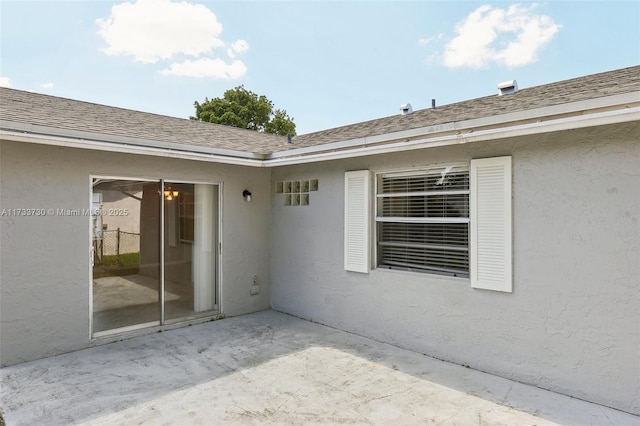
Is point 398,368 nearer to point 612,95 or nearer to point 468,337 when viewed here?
point 468,337

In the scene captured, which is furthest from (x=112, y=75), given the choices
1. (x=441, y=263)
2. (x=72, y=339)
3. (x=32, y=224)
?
(x=441, y=263)

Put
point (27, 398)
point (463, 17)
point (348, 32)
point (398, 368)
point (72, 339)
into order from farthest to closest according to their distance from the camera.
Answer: point (348, 32) < point (463, 17) < point (72, 339) < point (398, 368) < point (27, 398)

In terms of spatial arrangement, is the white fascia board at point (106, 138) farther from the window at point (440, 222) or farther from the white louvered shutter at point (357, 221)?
the window at point (440, 222)

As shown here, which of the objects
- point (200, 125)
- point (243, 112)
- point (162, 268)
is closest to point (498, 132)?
point (162, 268)

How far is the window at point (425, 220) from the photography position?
5723 mm

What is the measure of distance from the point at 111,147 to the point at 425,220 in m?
5.29

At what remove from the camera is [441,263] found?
6.00 m

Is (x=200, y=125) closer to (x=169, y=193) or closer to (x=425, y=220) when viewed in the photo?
(x=169, y=193)

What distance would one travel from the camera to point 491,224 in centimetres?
518

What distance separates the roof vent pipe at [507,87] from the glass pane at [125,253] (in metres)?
7.18

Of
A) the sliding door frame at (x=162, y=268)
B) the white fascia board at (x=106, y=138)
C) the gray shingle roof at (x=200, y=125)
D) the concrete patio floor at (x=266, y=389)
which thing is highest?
the gray shingle roof at (x=200, y=125)

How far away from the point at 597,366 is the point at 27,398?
694 centimetres

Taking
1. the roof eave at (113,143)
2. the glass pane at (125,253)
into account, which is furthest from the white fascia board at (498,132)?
the glass pane at (125,253)

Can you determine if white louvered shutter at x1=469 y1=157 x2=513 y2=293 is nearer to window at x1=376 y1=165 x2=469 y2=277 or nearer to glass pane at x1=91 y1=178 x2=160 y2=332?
window at x1=376 y1=165 x2=469 y2=277
